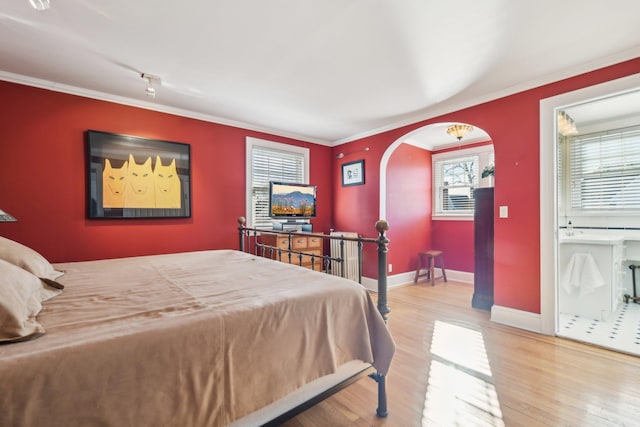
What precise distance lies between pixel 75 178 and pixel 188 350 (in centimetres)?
284

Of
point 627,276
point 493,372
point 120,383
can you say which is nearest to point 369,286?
point 493,372

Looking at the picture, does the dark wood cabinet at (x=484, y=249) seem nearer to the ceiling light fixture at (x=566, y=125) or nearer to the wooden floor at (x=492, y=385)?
the wooden floor at (x=492, y=385)

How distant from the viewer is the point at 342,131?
438 cm

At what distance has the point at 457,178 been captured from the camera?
16.4ft

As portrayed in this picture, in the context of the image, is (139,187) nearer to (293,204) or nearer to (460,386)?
(293,204)

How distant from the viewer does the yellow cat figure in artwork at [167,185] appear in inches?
A: 126

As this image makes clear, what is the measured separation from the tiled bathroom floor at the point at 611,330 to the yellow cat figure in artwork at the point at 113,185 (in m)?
4.51

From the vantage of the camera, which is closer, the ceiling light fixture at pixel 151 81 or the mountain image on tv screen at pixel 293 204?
the ceiling light fixture at pixel 151 81

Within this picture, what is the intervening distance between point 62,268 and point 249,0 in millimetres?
2172

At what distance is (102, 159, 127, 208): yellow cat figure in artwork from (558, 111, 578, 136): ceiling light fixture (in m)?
4.93

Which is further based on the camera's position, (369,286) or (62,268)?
(369,286)

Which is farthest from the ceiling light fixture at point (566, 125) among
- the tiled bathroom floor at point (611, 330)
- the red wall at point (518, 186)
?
the tiled bathroom floor at point (611, 330)

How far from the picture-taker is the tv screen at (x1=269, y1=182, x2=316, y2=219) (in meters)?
3.90

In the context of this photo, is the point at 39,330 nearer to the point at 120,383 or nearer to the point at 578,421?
the point at 120,383
